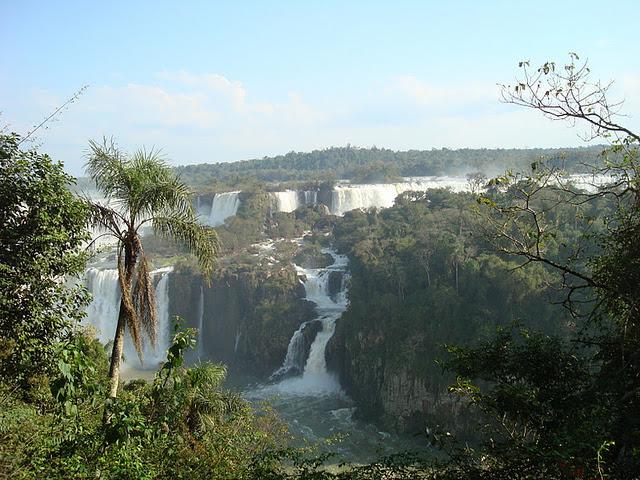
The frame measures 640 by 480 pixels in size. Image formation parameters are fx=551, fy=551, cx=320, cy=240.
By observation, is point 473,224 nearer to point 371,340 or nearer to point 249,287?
point 371,340

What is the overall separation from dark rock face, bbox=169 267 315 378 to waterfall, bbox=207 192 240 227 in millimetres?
16415

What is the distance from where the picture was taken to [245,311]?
33.3 meters

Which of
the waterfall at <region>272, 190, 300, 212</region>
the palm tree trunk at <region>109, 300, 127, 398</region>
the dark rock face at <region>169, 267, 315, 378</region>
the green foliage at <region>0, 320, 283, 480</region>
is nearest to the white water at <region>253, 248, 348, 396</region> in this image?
the dark rock face at <region>169, 267, 315, 378</region>

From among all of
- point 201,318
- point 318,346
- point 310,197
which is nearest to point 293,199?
point 310,197

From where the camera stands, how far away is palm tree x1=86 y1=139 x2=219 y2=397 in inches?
267

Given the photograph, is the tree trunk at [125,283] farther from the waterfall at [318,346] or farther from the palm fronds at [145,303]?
the waterfall at [318,346]

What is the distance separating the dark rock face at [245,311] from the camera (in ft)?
98.8

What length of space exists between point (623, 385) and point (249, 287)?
Result: 2891cm

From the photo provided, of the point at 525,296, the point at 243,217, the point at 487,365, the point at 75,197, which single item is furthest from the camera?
the point at 243,217

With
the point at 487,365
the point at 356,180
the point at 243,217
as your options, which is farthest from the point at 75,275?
the point at 356,180

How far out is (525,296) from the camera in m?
22.2

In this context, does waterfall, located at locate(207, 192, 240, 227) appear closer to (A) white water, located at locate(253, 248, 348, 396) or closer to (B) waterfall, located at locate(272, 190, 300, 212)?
(B) waterfall, located at locate(272, 190, 300, 212)

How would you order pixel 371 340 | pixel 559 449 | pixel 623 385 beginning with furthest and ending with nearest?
pixel 371 340 < pixel 623 385 < pixel 559 449

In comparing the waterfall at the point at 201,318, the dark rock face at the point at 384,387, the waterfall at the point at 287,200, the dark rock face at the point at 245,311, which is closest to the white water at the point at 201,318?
the waterfall at the point at 201,318
